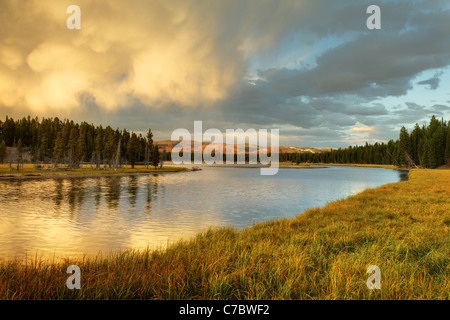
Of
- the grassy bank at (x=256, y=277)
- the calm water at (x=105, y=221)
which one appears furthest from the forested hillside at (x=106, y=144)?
the grassy bank at (x=256, y=277)

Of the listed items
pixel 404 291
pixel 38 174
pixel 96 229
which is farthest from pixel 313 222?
pixel 38 174

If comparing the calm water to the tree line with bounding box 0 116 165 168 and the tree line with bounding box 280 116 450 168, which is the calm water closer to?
the tree line with bounding box 0 116 165 168

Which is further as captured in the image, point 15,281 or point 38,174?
point 38,174

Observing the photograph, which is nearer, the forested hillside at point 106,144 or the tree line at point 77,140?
the forested hillside at point 106,144

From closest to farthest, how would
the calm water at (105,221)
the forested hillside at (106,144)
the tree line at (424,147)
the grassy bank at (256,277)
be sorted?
the grassy bank at (256,277) < the calm water at (105,221) < the forested hillside at (106,144) < the tree line at (424,147)

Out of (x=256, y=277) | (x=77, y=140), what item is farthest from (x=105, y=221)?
(x=77, y=140)

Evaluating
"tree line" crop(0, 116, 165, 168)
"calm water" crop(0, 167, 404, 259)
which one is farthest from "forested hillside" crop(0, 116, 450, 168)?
"calm water" crop(0, 167, 404, 259)

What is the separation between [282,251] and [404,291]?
386 cm

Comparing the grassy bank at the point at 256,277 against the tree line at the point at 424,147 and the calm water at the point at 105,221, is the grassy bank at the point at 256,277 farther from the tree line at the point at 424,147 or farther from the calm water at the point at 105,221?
the tree line at the point at 424,147

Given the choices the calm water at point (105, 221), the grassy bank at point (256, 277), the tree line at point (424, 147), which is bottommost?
the calm water at point (105, 221)

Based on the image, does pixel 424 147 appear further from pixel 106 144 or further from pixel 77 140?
pixel 77 140

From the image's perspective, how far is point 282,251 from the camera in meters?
9.18

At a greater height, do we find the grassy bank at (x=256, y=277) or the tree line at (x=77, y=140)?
the tree line at (x=77, y=140)
